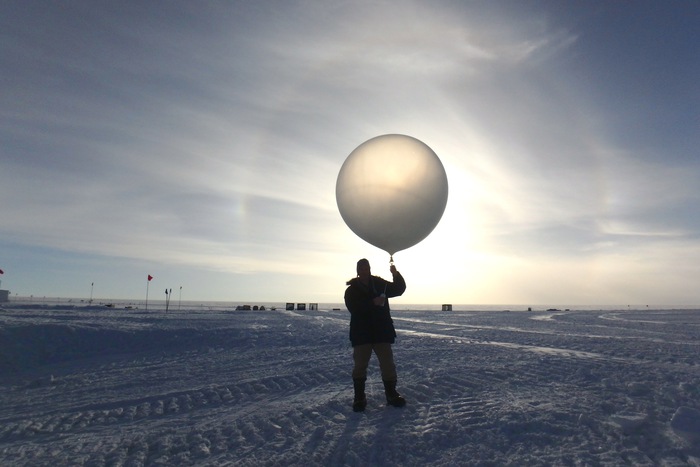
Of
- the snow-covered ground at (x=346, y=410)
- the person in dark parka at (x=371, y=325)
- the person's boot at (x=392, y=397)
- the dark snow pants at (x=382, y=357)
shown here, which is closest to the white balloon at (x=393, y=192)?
the person in dark parka at (x=371, y=325)

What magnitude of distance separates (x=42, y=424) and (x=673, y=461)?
21.4 ft

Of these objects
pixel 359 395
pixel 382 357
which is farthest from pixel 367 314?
pixel 359 395

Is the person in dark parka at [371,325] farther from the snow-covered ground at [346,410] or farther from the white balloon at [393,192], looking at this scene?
the white balloon at [393,192]

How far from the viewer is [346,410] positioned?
502 cm

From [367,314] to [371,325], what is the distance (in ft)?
0.49

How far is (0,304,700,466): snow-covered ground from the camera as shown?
365 cm

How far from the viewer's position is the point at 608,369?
7.37m

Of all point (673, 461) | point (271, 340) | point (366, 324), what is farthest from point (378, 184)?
point (271, 340)

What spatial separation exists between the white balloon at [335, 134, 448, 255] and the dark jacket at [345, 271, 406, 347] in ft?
3.04

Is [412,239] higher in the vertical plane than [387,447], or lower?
higher

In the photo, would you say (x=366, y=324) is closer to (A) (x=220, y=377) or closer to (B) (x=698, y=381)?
(A) (x=220, y=377)

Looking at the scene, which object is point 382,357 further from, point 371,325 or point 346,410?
point 346,410

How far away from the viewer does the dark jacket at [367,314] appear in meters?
5.24

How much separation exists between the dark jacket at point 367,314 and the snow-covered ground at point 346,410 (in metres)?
0.88
